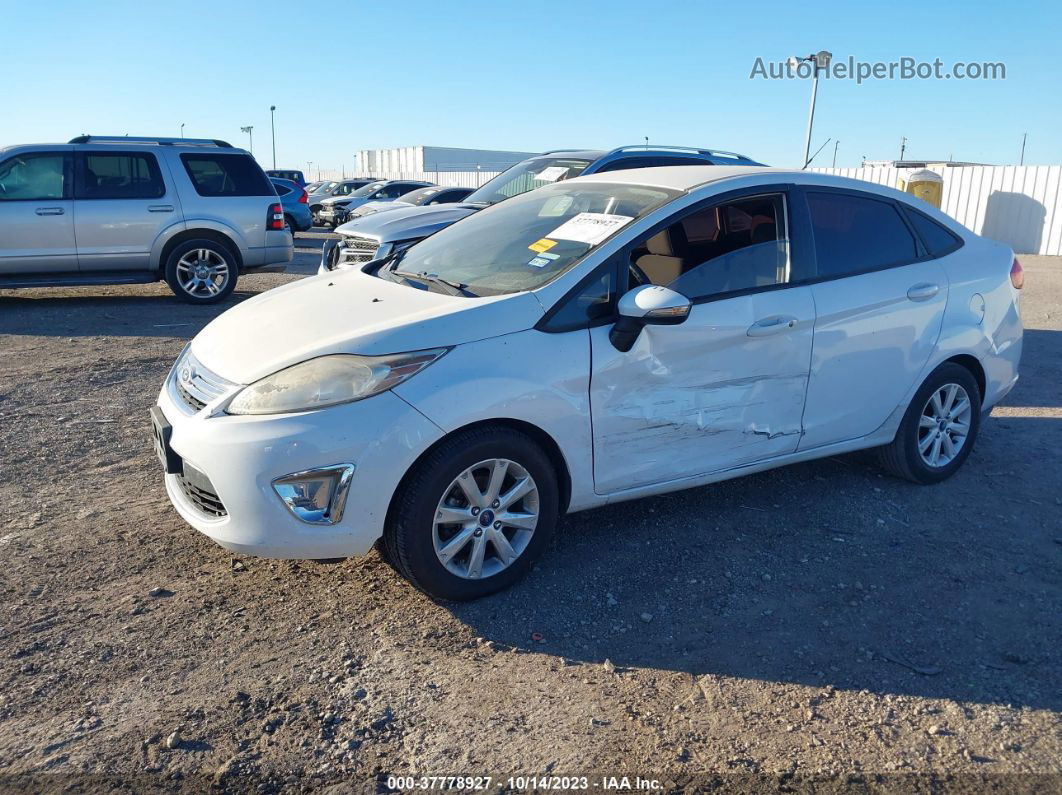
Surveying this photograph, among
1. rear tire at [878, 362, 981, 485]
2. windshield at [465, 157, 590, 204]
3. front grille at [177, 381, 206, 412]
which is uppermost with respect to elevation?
windshield at [465, 157, 590, 204]

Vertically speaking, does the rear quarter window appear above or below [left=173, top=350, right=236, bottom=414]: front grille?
above

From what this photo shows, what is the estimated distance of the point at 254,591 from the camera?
12.1 ft

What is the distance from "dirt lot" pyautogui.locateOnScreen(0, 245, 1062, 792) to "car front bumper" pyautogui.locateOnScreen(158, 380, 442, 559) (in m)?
0.38

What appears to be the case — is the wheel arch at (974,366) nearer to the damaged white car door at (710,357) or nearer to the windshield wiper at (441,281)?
the damaged white car door at (710,357)

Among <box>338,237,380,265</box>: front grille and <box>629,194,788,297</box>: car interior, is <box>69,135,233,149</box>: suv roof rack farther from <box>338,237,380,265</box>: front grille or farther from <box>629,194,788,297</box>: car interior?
<box>629,194,788,297</box>: car interior

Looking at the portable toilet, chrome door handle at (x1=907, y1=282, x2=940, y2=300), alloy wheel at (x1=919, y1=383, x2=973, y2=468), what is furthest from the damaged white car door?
the portable toilet

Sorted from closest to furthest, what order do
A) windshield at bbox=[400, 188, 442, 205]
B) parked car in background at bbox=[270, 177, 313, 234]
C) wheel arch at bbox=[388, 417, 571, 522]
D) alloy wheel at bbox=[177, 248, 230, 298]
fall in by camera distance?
wheel arch at bbox=[388, 417, 571, 522]
alloy wheel at bbox=[177, 248, 230, 298]
windshield at bbox=[400, 188, 442, 205]
parked car in background at bbox=[270, 177, 313, 234]

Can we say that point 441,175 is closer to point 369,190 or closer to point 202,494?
point 369,190

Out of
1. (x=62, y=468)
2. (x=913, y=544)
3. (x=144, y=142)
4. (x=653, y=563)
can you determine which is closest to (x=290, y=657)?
(x=653, y=563)

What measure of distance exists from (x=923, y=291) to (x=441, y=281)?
100 inches

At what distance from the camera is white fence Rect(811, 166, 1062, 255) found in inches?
Answer: 810

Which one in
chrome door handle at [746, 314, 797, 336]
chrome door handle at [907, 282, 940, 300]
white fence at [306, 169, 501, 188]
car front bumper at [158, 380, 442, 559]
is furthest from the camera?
white fence at [306, 169, 501, 188]

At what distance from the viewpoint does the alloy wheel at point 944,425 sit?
4957 mm

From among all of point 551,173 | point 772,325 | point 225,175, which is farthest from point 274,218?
point 772,325
